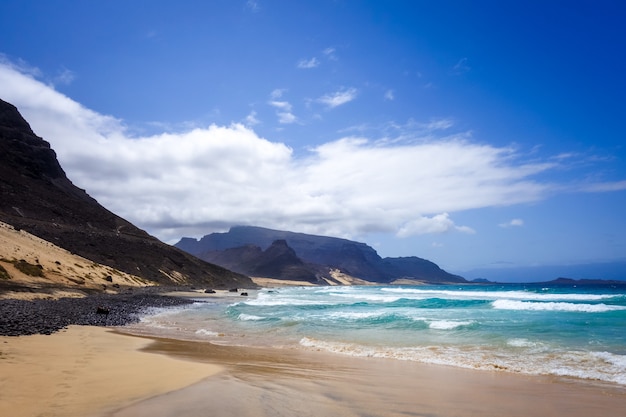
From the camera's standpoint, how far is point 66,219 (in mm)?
75750

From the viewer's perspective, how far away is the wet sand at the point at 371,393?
5703 millimetres

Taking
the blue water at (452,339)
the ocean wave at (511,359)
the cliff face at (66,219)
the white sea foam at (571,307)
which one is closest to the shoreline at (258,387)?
the ocean wave at (511,359)

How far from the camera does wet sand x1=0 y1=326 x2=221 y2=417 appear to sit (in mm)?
5312

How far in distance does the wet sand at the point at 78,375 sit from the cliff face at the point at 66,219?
58.2 m

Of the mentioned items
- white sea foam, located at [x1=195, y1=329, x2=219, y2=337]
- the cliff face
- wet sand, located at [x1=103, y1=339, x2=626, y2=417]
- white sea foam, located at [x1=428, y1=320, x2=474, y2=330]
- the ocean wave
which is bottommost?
white sea foam, located at [x1=195, y1=329, x2=219, y2=337]

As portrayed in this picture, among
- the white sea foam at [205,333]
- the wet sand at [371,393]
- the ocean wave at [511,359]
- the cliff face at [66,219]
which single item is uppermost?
the cliff face at [66,219]

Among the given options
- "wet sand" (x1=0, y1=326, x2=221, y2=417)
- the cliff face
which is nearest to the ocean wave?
"wet sand" (x1=0, y1=326, x2=221, y2=417)

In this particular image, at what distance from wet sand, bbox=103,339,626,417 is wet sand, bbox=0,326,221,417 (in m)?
0.48

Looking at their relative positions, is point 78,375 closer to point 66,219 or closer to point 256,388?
point 256,388

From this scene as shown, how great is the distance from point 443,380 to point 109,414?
22.7 ft

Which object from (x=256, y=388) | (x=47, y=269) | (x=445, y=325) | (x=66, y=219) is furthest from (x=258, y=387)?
(x=66, y=219)

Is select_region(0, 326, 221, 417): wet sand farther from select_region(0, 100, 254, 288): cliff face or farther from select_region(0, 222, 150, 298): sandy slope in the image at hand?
select_region(0, 100, 254, 288): cliff face

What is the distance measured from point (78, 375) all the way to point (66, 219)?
81.8 metres

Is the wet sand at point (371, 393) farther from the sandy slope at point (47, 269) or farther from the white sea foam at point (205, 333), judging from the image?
the sandy slope at point (47, 269)
